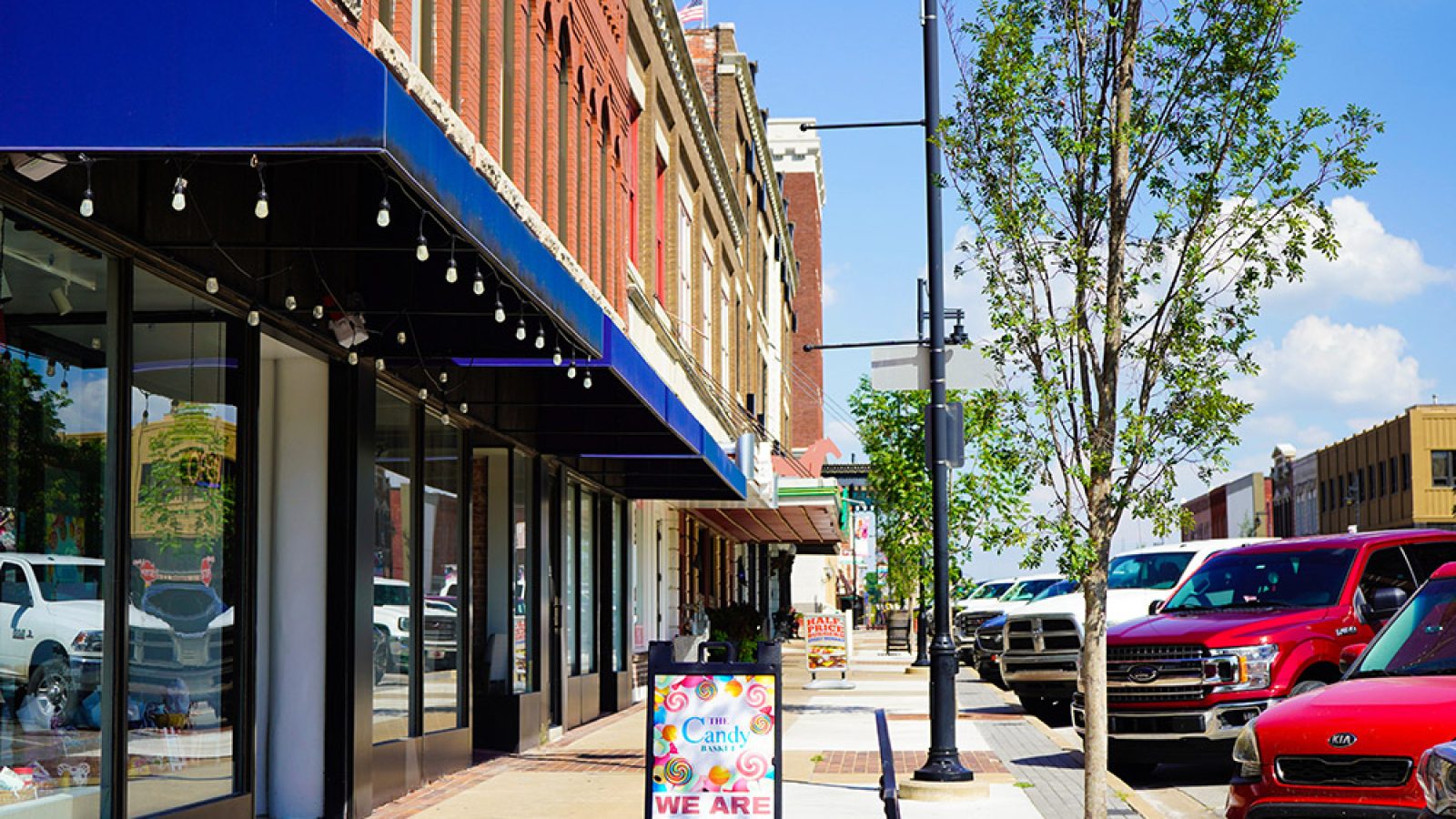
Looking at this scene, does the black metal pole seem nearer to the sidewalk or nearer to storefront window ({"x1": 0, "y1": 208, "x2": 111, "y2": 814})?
the sidewalk

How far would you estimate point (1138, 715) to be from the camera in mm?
14445

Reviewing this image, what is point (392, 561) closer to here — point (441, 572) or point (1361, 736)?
point (441, 572)

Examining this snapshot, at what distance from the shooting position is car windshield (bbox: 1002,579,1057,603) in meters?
34.8

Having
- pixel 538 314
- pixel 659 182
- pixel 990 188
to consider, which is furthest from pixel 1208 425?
pixel 659 182

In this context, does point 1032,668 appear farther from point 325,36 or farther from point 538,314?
point 325,36

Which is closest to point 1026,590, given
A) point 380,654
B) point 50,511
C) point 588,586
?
point 588,586

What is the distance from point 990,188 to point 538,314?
3034 millimetres

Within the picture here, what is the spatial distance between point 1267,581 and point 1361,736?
6557mm

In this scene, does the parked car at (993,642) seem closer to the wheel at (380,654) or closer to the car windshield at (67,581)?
the wheel at (380,654)

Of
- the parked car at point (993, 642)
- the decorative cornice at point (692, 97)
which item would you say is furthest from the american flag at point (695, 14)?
the parked car at point (993, 642)

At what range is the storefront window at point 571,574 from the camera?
21.0 metres

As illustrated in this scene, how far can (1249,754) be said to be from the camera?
9.46 meters

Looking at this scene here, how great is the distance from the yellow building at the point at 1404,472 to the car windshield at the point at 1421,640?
68.9 meters

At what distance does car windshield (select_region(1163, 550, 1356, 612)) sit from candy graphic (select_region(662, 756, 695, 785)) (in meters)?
6.71
